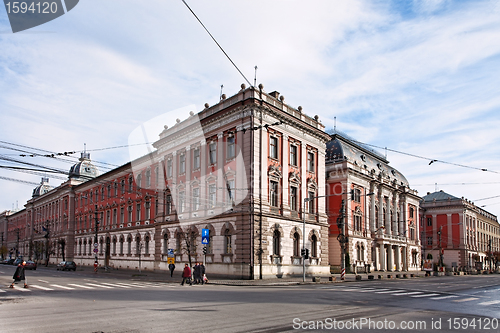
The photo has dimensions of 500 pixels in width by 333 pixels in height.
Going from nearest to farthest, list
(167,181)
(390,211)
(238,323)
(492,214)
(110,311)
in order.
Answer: (238,323), (110,311), (167,181), (390,211), (492,214)

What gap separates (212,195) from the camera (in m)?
40.0

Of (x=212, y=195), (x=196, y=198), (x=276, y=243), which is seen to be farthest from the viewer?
(x=196, y=198)

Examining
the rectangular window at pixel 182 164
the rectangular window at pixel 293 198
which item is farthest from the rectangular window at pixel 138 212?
the rectangular window at pixel 293 198

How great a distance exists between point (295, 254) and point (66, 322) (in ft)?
100

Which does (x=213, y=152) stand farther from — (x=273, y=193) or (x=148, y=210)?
(x=148, y=210)

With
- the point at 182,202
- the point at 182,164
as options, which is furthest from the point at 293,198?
the point at 182,164

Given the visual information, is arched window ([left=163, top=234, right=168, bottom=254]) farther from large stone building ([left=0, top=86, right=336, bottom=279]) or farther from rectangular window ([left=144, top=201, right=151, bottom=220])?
rectangular window ([left=144, top=201, right=151, bottom=220])

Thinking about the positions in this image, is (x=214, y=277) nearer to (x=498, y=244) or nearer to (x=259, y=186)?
(x=259, y=186)

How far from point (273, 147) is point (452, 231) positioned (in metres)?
63.9

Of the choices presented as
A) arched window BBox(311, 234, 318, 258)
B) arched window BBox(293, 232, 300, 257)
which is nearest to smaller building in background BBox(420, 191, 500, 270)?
arched window BBox(311, 234, 318, 258)

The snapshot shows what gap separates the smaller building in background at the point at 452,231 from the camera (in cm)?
8662

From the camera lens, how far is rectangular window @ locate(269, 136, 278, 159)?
39.1 metres

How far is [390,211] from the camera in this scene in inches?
2660

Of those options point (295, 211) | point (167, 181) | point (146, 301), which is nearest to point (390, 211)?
point (295, 211)
